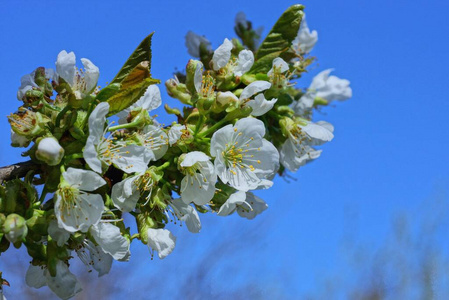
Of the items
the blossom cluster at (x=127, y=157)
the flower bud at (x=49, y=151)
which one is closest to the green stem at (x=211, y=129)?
the blossom cluster at (x=127, y=157)

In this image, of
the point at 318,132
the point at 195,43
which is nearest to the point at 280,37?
the point at 318,132

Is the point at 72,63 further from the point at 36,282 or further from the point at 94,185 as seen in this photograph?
the point at 36,282

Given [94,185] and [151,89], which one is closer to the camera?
[94,185]

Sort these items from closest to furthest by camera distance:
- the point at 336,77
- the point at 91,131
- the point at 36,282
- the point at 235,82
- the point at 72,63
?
the point at 91,131 → the point at 72,63 → the point at 36,282 → the point at 235,82 → the point at 336,77

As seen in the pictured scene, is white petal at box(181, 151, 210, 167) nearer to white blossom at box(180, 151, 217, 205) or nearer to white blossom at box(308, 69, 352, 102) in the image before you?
white blossom at box(180, 151, 217, 205)

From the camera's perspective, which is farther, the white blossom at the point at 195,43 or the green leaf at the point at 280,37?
the white blossom at the point at 195,43

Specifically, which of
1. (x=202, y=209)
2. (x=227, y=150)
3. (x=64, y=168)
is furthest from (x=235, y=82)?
(x=64, y=168)

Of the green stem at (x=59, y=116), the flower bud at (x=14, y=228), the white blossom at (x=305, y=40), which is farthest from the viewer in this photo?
the white blossom at (x=305, y=40)

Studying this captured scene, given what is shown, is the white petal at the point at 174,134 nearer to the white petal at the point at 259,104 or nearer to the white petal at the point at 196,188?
the white petal at the point at 196,188
